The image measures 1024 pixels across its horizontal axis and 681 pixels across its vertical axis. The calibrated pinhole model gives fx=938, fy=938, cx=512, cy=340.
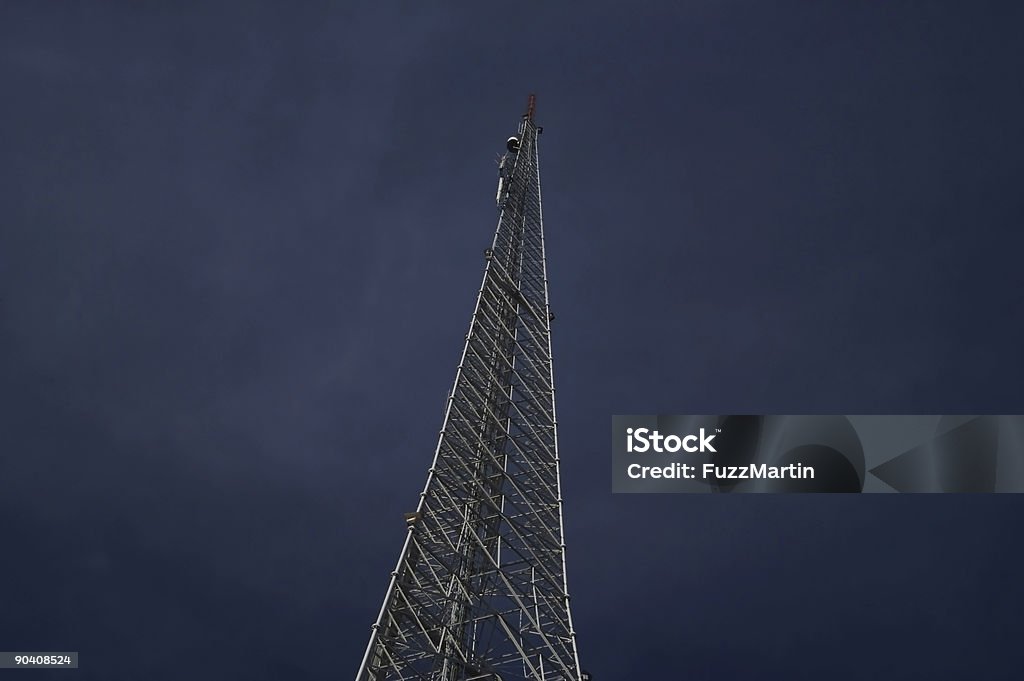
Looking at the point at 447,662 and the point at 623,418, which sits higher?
the point at 623,418

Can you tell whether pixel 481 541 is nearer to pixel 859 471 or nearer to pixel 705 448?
pixel 705 448

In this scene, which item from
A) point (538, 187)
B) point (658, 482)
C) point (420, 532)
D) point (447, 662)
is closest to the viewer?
point (447, 662)

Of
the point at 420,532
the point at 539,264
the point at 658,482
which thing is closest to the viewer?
the point at 420,532

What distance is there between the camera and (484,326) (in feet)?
159

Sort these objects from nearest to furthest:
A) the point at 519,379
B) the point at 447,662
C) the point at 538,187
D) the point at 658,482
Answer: the point at 447,662, the point at 658,482, the point at 519,379, the point at 538,187

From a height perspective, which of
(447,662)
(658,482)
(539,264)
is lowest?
(447,662)

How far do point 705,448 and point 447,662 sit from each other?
16.3 metres

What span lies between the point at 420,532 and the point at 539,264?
2272cm

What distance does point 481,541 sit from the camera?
38.6 meters

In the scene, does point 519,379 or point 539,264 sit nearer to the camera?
point 519,379

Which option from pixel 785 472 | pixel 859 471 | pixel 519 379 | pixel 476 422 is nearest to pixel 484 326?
pixel 519 379

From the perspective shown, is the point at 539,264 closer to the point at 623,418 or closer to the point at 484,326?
the point at 484,326

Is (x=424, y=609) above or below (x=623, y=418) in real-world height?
below

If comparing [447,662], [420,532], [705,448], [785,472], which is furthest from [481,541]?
[785,472]
